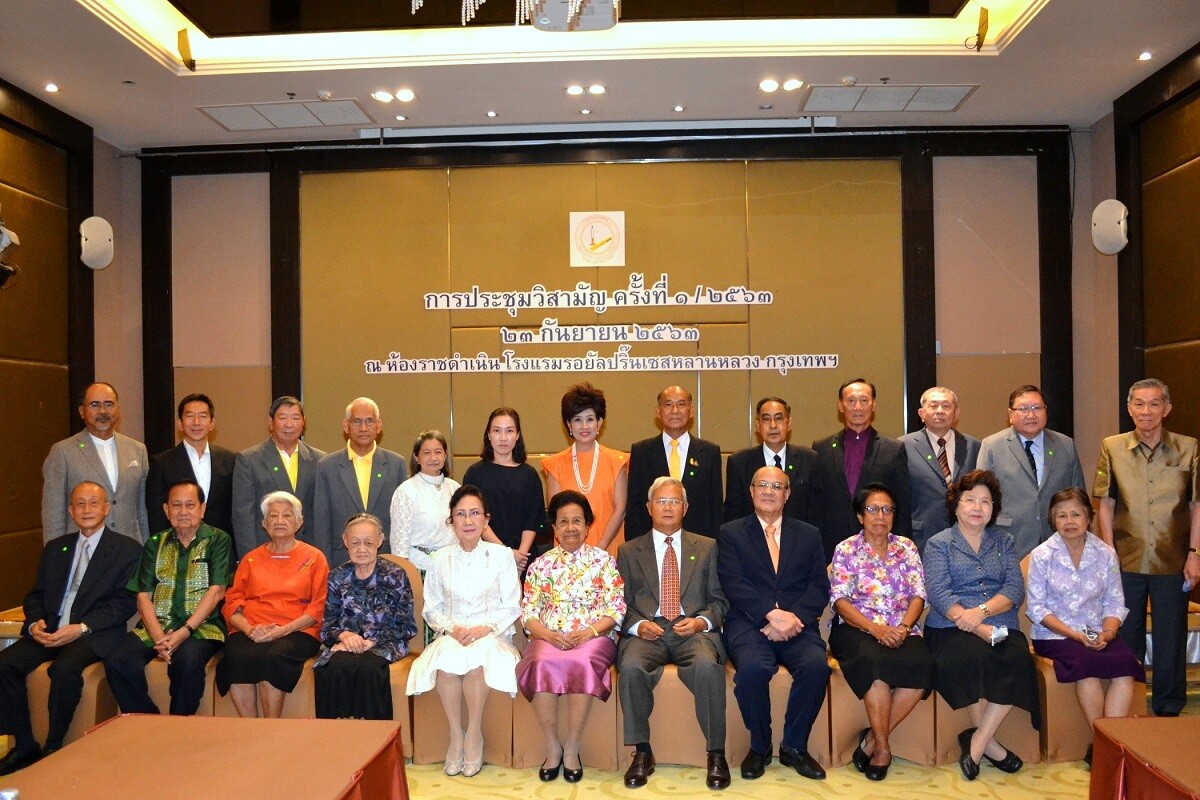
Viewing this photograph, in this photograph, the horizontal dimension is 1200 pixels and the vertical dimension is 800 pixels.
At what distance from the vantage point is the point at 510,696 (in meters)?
4.20

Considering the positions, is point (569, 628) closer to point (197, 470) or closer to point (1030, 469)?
point (197, 470)

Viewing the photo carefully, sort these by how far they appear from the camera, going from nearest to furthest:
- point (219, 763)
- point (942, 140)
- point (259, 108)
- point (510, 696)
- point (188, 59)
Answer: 1. point (219, 763)
2. point (510, 696)
3. point (188, 59)
4. point (259, 108)
5. point (942, 140)

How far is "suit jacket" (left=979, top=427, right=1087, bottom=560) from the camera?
4.97 metres

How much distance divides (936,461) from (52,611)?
15.2ft

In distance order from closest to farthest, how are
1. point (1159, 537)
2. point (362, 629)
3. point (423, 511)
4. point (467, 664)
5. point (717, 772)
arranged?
point (717, 772) → point (467, 664) → point (362, 629) → point (1159, 537) → point (423, 511)

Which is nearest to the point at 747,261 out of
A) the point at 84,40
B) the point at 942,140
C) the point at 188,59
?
the point at 942,140

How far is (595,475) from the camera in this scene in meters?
5.13

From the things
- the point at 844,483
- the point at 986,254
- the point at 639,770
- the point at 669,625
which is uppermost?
the point at 986,254

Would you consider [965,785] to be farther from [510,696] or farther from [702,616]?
[510,696]

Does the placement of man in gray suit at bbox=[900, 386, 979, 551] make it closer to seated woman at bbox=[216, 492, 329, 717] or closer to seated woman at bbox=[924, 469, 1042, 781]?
seated woman at bbox=[924, 469, 1042, 781]

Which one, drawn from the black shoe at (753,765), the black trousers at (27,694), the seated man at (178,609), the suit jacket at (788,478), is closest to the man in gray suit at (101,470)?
the seated man at (178,609)

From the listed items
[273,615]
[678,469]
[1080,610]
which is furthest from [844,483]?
[273,615]

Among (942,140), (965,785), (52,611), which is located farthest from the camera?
(942,140)

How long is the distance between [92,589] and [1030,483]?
484 cm
